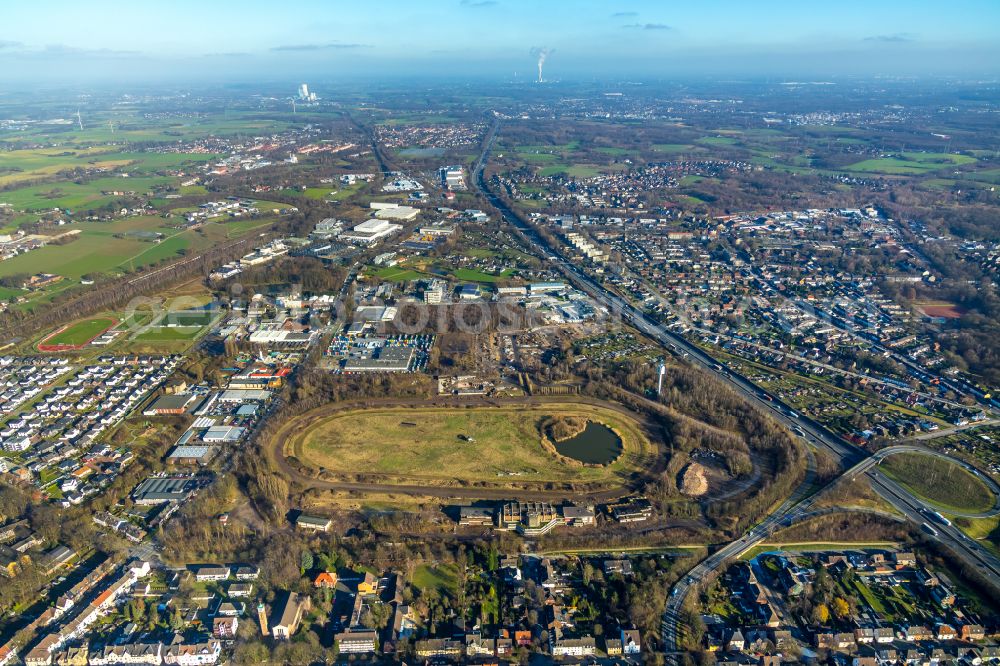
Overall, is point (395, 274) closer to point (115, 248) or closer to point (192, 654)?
point (115, 248)

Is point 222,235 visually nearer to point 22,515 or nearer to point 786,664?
point 22,515

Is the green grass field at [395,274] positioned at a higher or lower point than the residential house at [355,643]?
higher

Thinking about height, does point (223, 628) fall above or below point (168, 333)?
below

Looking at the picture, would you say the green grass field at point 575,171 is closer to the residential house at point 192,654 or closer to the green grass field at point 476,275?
the green grass field at point 476,275

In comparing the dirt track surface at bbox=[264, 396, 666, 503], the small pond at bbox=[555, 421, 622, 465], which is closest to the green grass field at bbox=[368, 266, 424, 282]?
the dirt track surface at bbox=[264, 396, 666, 503]

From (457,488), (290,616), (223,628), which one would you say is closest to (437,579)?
(290,616)

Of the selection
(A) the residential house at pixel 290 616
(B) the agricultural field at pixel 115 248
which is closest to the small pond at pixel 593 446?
(A) the residential house at pixel 290 616

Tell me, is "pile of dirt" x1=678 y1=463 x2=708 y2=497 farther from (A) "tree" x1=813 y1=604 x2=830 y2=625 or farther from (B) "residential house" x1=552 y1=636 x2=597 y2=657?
(B) "residential house" x1=552 y1=636 x2=597 y2=657
